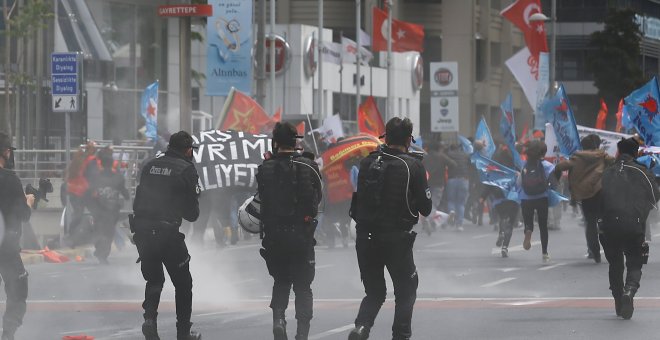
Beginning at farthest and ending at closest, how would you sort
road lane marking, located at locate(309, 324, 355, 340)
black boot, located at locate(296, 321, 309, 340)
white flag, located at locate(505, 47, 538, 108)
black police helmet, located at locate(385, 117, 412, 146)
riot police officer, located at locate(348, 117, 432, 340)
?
white flag, located at locate(505, 47, 538, 108) → road lane marking, located at locate(309, 324, 355, 340) → black boot, located at locate(296, 321, 309, 340) → black police helmet, located at locate(385, 117, 412, 146) → riot police officer, located at locate(348, 117, 432, 340)

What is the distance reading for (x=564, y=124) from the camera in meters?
23.1

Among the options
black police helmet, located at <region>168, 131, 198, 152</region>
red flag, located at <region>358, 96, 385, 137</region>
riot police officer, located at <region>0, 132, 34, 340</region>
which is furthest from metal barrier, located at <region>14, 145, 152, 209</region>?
black police helmet, located at <region>168, 131, 198, 152</region>

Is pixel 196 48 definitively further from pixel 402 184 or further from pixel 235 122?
pixel 402 184

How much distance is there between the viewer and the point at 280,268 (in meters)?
11.2

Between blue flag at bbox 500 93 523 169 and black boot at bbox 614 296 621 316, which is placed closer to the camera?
black boot at bbox 614 296 621 316

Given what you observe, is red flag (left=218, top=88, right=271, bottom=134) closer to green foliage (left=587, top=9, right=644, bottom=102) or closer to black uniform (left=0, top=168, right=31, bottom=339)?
black uniform (left=0, top=168, right=31, bottom=339)

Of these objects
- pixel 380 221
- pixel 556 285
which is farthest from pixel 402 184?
pixel 556 285

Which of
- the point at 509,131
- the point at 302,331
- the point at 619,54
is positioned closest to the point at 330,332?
the point at 302,331

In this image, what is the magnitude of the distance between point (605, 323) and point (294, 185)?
3569mm

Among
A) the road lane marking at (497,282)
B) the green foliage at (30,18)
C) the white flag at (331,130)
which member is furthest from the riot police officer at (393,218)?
the green foliage at (30,18)

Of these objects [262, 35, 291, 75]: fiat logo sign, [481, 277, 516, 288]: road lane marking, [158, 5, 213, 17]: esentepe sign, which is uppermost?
[262, 35, 291, 75]: fiat logo sign

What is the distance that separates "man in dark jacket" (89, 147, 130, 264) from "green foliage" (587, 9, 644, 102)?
63021 millimetres

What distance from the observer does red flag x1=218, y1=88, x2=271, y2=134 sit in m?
27.0

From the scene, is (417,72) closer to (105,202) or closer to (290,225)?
(105,202)
